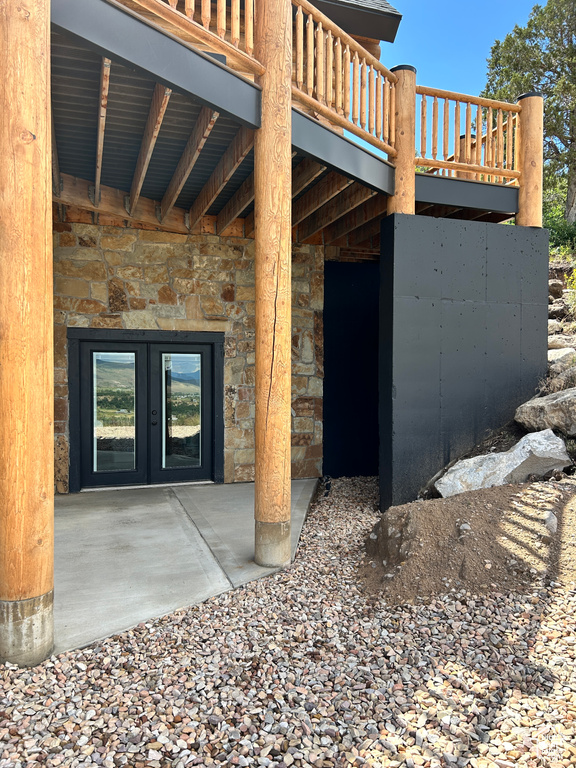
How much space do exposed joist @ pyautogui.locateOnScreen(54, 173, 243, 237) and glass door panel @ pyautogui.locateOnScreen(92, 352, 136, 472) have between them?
1.72m

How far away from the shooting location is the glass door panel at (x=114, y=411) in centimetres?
694

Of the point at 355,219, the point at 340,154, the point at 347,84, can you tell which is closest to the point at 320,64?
the point at 347,84

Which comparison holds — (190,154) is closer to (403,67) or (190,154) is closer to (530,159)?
(403,67)

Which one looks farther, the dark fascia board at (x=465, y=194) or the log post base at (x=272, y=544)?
the dark fascia board at (x=465, y=194)

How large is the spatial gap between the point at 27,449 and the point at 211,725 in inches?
62.7

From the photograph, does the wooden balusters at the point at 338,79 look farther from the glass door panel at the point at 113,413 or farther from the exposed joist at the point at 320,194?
the glass door panel at the point at 113,413

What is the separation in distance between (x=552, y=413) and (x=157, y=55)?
4.82 meters

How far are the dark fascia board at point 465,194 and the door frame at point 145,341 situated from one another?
316 centimetres

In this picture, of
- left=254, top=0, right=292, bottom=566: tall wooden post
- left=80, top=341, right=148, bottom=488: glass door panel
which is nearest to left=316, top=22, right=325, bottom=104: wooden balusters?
left=254, top=0, right=292, bottom=566: tall wooden post

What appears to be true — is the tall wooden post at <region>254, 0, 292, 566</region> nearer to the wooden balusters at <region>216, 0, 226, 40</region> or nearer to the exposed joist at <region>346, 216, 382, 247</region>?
the wooden balusters at <region>216, 0, 226, 40</region>

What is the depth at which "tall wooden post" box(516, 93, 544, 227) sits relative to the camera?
628 cm

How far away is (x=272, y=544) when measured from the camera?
4.23 metres

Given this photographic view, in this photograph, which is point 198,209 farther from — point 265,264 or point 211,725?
point 211,725

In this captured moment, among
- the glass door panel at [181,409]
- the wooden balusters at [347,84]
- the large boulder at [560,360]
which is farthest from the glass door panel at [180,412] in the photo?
the large boulder at [560,360]
